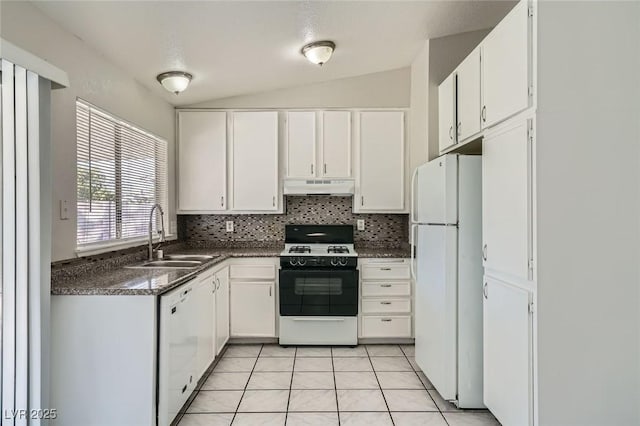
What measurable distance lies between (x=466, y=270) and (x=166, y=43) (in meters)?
2.49

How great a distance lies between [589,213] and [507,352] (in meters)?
0.79

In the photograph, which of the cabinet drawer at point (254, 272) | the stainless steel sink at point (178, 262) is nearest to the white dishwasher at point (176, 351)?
the stainless steel sink at point (178, 262)

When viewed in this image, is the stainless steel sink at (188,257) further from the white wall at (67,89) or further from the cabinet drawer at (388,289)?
the cabinet drawer at (388,289)

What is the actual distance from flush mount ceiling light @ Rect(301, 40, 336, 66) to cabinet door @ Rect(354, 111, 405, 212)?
1.08m

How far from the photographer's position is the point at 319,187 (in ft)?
12.4

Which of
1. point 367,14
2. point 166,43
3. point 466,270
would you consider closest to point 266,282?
point 466,270

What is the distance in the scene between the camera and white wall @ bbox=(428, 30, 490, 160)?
3203mm

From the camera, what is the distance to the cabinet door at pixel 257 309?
3.55 m

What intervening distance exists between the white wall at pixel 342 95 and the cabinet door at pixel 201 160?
17 centimetres

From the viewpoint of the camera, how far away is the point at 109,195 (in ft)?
8.93

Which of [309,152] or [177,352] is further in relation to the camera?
[309,152]

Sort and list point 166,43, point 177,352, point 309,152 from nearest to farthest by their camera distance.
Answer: point 177,352 < point 166,43 < point 309,152

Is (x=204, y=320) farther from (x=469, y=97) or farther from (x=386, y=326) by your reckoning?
(x=469, y=97)

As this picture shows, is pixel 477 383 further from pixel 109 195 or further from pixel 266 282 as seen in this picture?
pixel 109 195
